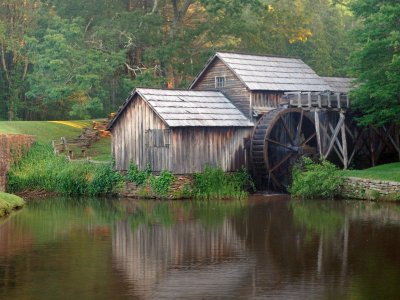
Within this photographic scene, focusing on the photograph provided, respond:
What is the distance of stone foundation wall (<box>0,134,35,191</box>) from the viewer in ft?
134

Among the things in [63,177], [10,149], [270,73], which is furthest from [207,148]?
[10,149]

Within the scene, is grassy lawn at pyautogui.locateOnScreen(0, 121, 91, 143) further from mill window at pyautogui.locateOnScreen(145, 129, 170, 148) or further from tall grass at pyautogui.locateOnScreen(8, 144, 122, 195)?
mill window at pyautogui.locateOnScreen(145, 129, 170, 148)

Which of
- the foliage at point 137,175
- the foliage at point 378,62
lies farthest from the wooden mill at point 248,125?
the foliage at point 378,62

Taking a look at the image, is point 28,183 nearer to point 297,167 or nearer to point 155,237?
point 297,167

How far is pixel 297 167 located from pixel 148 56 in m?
19.5

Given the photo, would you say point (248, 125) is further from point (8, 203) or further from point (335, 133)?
point (8, 203)

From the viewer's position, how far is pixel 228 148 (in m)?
40.8

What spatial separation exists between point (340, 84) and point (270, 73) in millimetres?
5486

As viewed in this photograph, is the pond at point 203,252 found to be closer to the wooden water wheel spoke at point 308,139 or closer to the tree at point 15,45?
the wooden water wheel spoke at point 308,139

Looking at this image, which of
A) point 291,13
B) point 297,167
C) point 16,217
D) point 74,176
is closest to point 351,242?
point 16,217

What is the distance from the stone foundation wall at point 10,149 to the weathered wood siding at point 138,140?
5153mm

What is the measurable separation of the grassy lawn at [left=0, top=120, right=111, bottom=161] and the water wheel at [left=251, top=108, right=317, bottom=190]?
9.70 meters

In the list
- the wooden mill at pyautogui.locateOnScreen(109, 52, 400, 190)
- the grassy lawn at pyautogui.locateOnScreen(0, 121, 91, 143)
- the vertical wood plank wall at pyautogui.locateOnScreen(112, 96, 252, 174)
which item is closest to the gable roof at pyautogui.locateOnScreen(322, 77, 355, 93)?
the wooden mill at pyautogui.locateOnScreen(109, 52, 400, 190)

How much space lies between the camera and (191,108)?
39.9 m
